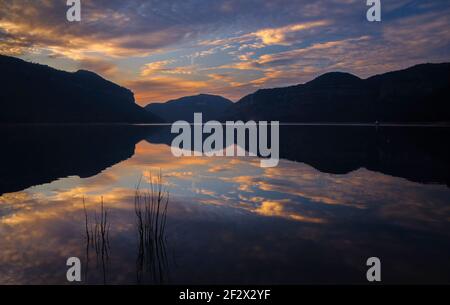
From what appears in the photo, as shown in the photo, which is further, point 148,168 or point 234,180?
point 148,168

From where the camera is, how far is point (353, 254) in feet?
37.2

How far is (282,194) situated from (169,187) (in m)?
8.19

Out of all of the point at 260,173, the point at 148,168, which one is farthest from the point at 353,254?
the point at 148,168

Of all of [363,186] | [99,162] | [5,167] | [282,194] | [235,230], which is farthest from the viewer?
[99,162]

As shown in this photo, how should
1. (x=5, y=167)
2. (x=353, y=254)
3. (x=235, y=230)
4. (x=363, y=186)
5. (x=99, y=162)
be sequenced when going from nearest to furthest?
(x=353, y=254), (x=235, y=230), (x=363, y=186), (x=5, y=167), (x=99, y=162)

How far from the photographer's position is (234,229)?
1407cm

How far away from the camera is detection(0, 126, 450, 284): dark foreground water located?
32.8 ft

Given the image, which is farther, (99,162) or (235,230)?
(99,162)

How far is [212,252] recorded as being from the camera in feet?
37.8

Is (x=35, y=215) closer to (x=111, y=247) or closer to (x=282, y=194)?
(x=111, y=247)

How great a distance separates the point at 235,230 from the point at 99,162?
2765 cm

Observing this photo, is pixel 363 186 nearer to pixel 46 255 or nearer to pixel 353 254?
pixel 353 254

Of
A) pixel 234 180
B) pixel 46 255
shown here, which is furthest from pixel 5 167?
pixel 46 255

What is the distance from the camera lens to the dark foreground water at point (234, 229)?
9.98 metres
